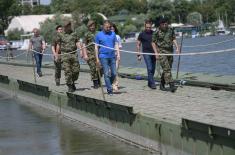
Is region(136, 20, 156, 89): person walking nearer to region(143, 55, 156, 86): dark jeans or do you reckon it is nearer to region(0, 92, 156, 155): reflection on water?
region(143, 55, 156, 86): dark jeans

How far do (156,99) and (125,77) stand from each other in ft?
20.4

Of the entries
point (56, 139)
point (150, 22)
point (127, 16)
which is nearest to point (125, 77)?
point (150, 22)

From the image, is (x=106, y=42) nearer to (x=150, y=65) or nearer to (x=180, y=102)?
(x=150, y=65)

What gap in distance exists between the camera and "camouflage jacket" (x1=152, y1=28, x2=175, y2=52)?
13.8 meters

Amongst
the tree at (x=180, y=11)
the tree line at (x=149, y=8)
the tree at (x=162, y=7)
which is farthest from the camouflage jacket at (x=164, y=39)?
the tree at (x=180, y=11)

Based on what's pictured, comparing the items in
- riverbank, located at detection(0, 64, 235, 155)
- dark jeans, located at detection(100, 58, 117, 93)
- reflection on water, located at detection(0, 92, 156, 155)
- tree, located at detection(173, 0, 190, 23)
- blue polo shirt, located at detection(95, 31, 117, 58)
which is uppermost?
tree, located at detection(173, 0, 190, 23)

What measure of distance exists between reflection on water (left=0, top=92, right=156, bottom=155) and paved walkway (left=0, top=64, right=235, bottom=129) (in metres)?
0.79

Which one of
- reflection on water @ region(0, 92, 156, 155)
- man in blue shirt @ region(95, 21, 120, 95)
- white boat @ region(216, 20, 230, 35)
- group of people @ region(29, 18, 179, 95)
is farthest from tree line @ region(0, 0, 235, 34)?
man in blue shirt @ region(95, 21, 120, 95)

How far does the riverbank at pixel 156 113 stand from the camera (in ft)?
28.1

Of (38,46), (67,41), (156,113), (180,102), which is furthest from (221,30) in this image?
(156,113)

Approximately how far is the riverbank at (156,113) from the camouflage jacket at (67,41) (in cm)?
107

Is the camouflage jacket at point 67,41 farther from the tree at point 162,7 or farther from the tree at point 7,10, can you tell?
the tree at point 162,7

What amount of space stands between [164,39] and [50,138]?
3.77 m

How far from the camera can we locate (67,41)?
14664 mm
